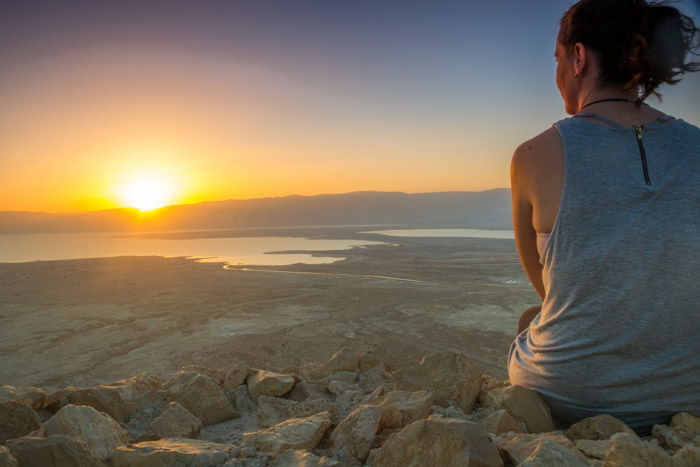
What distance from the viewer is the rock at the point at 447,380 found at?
208 centimetres

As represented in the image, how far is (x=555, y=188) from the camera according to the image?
1.43 metres

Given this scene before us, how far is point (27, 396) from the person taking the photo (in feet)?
7.05

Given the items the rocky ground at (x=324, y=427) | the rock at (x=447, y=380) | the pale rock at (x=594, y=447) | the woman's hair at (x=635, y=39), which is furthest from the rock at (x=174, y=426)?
the woman's hair at (x=635, y=39)

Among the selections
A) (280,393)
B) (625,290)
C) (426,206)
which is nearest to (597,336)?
(625,290)

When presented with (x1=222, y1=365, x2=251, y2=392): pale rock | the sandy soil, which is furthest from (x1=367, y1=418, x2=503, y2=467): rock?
the sandy soil

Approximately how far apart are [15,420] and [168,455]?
79 cm

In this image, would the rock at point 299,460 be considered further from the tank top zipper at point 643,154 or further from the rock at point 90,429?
the tank top zipper at point 643,154

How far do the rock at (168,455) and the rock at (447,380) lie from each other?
93cm

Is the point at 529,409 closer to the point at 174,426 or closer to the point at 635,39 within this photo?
the point at 635,39

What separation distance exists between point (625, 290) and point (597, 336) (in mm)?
165

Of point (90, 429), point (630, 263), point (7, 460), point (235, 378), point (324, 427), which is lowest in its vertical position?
point (235, 378)

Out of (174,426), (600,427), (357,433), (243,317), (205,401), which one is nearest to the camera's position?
(600,427)

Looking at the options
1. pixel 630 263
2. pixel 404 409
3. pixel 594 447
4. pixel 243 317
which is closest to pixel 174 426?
pixel 404 409

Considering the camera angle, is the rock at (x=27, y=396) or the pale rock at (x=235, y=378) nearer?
the rock at (x=27, y=396)
